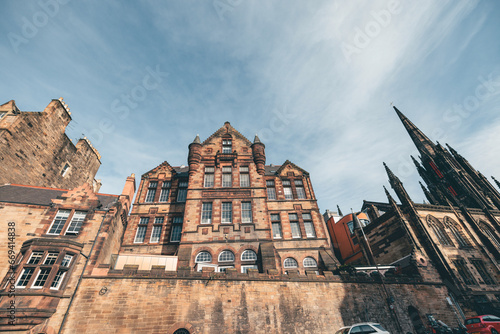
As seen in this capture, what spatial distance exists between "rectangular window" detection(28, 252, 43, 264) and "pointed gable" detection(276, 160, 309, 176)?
21.4 meters

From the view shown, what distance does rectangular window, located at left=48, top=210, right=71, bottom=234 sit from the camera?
16.3m

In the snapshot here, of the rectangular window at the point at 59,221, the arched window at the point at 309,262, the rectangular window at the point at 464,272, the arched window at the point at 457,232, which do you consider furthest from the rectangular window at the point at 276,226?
the arched window at the point at 457,232

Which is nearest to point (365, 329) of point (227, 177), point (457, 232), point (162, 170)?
point (227, 177)

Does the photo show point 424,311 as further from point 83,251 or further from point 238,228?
point 83,251

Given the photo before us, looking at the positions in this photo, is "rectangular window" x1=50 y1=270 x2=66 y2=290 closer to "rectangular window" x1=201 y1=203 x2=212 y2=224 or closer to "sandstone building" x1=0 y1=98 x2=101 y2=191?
"rectangular window" x1=201 y1=203 x2=212 y2=224

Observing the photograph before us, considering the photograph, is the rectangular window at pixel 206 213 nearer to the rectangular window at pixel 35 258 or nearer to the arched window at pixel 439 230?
the rectangular window at pixel 35 258

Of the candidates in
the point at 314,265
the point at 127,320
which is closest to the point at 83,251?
the point at 127,320

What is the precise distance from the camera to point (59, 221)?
16.7 metres

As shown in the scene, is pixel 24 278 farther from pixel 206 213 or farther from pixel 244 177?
pixel 244 177

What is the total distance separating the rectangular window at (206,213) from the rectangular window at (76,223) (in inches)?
356

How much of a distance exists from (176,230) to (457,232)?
2993cm

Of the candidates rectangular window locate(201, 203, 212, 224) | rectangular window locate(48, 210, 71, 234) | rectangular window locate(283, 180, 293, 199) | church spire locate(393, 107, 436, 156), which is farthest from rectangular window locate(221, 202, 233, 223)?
church spire locate(393, 107, 436, 156)

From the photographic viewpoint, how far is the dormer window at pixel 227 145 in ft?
86.6

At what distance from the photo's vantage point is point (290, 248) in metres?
21.4
